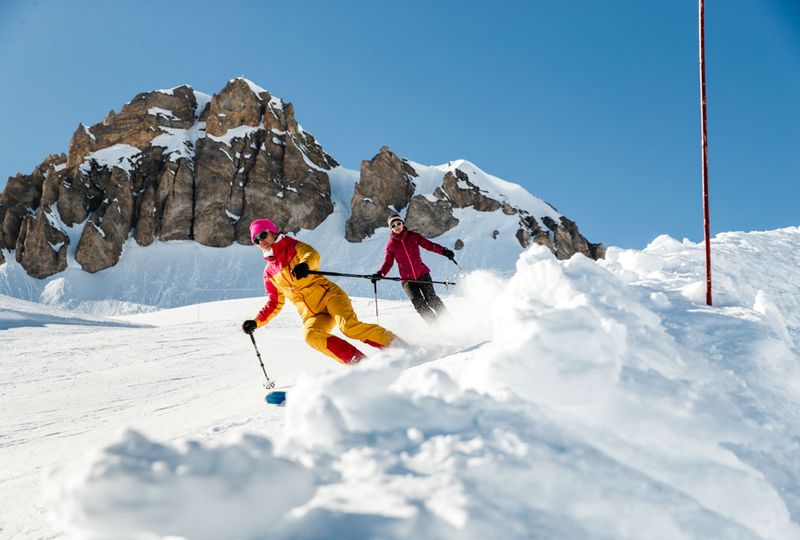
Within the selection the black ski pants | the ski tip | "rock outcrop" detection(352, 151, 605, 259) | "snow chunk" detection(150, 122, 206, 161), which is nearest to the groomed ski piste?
the ski tip

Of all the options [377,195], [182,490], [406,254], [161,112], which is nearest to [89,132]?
[161,112]

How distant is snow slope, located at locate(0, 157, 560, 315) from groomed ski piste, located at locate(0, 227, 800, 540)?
46.2m

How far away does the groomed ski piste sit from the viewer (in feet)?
4.99

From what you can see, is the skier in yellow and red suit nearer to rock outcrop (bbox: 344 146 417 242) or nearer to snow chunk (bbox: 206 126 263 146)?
rock outcrop (bbox: 344 146 417 242)

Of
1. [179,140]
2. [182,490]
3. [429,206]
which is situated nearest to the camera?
[182,490]

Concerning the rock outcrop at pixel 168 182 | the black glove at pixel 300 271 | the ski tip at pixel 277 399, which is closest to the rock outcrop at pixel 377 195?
the rock outcrop at pixel 168 182

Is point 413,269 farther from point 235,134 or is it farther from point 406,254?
point 235,134

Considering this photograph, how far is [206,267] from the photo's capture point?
5903 cm

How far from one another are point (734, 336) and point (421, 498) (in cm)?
302

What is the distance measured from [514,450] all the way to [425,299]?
6092mm

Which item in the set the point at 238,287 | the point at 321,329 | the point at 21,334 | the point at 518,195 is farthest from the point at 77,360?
the point at 518,195

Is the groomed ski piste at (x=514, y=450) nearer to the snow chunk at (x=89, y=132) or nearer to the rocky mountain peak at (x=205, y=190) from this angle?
the rocky mountain peak at (x=205, y=190)

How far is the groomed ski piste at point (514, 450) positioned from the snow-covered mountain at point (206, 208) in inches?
1910

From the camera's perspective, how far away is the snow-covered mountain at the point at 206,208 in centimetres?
5669
